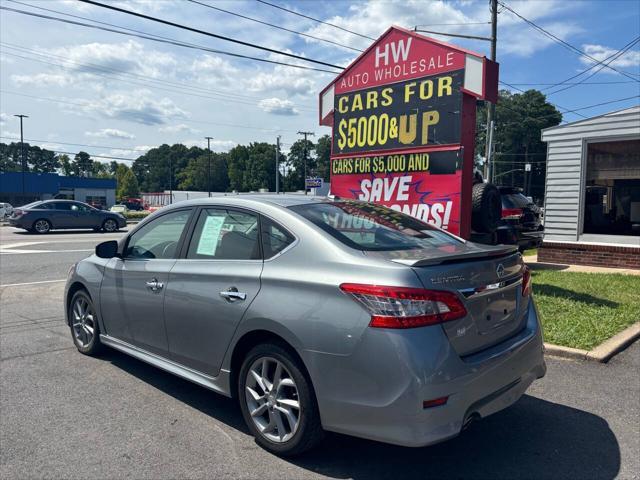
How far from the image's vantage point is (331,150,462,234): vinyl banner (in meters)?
7.11

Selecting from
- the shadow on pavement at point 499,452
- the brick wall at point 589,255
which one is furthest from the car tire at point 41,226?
the shadow on pavement at point 499,452

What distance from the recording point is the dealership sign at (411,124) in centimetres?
701

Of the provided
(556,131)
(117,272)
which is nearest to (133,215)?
(556,131)

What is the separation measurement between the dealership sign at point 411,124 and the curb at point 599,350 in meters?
2.24

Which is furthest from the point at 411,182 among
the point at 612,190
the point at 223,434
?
the point at 612,190

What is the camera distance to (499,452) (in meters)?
3.33

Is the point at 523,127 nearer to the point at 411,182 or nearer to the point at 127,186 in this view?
the point at 127,186

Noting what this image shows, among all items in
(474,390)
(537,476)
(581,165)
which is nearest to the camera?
(474,390)

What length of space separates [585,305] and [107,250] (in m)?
5.90

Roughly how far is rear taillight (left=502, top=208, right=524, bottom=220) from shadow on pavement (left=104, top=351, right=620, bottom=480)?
27.7 feet

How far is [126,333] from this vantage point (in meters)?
4.50

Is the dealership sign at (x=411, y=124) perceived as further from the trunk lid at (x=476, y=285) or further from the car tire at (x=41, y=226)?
the car tire at (x=41, y=226)

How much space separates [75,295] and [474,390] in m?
4.10

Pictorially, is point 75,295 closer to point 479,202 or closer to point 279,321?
point 279,321
